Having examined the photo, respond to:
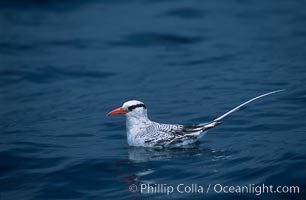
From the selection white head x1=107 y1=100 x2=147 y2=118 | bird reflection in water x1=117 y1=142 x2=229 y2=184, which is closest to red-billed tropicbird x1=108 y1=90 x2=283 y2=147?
white head x1=107 y1=100 x2=147 y2=118

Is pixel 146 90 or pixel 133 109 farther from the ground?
pixel 146 90

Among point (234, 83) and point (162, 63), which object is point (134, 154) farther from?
point (162, 63)

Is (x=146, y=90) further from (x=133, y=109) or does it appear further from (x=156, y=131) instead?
(x=156, y=131)

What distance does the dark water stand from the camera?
14.8 meters

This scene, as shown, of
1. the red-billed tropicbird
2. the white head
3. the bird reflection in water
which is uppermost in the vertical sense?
the white head

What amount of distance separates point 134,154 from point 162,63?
34.4 ft

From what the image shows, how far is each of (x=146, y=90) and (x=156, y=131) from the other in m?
6.48

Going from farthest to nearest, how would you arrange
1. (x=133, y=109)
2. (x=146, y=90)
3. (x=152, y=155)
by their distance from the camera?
(x=146, y=90) < (x=133, y=109) < (x=152, y=155)

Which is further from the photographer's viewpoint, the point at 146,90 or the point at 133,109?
the point at 146,90

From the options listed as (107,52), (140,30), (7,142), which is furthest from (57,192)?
(140,30)

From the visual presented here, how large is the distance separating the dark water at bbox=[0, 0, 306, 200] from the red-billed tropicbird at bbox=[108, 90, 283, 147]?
0.26 m

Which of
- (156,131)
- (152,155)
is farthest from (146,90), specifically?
(152,155)

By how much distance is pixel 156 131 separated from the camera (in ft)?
52.5

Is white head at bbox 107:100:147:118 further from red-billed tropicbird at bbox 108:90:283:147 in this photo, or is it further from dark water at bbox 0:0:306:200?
dark water at bbox 0:0:306:200
